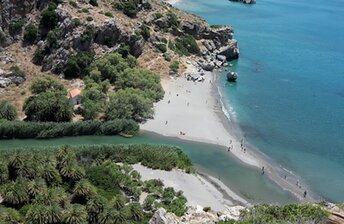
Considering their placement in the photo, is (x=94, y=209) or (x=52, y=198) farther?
(x=52, y=198)

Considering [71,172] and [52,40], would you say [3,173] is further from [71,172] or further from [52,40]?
[52,40]

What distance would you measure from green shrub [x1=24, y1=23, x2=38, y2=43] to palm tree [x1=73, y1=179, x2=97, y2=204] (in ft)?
183

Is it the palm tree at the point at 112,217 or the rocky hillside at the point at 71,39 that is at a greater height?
the rocky hillside at the point at 71,39

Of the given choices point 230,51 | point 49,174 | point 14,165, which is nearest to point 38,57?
point 14,165

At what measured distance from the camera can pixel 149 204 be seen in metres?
61.2

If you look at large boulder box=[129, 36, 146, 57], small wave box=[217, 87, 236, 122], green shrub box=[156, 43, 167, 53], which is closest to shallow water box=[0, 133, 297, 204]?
small wave box=[217, 87, 236, 122]

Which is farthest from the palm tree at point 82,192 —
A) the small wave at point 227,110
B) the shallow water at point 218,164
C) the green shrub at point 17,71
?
the green shrub at point 17,71

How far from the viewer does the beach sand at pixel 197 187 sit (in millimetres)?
66312

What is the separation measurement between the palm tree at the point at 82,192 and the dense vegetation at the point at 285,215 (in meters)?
20.2

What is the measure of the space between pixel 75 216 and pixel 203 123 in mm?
41941

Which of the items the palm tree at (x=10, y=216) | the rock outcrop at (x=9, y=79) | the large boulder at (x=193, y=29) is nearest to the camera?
the palm tree at (x=10, y=216)

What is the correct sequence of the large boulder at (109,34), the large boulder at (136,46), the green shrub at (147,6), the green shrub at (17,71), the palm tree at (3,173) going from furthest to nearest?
the green shrub at (147,6) < the large boulder at (136,46) < the large boulder at (109,34) < the green shrub at (17,71) < the palm tree at (3,173)

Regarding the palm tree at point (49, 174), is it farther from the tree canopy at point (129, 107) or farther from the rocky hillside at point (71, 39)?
the rocky hillside at point (71, 39)

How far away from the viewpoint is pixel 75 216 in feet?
181
